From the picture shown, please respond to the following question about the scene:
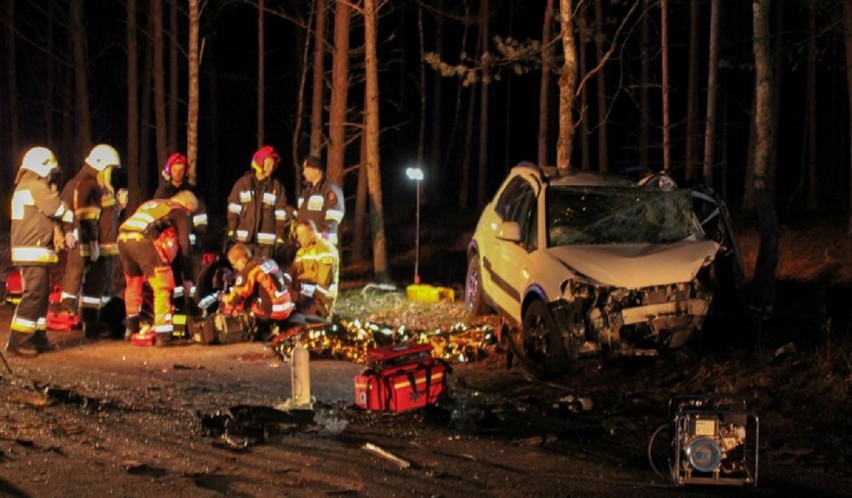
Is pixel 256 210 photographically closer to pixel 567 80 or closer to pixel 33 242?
pixel 33 242

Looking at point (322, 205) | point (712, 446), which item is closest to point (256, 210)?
point (322, 205)

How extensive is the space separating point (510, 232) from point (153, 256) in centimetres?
415

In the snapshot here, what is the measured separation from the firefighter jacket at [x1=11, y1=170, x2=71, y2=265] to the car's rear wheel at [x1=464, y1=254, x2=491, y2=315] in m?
4.84

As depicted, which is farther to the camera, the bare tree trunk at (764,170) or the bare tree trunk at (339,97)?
the bare tree trunk at (339,97)

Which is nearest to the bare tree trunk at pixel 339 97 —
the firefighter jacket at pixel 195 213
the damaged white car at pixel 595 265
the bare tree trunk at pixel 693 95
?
the firefighter jacket at pixel 195 213

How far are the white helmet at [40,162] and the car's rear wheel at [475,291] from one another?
498 cm

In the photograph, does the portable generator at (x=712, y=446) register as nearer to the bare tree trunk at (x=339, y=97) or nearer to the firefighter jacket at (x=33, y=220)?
the firefighter jacket at (x=33, y=220)

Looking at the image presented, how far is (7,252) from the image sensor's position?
82.1 ft

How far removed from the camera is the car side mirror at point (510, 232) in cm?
1069

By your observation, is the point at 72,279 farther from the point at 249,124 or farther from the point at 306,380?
the point at 249,124

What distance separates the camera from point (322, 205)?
14.2m

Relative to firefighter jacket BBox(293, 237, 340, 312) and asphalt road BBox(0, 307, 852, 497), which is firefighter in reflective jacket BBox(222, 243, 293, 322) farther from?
asphalt road BBox(0, 307, 852, 497)

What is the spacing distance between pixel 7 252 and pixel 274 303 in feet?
49.7

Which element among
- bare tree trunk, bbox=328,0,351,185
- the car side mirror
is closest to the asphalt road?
the car side mirror
